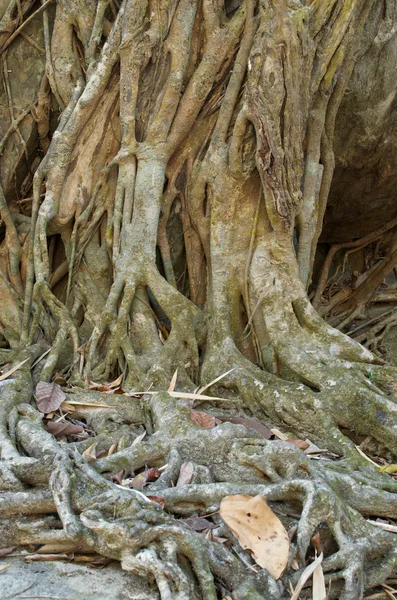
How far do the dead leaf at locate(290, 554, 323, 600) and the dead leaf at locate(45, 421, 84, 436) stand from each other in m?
1.22

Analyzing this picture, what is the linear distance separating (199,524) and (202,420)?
2.17ft

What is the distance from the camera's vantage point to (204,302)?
3.77 meters

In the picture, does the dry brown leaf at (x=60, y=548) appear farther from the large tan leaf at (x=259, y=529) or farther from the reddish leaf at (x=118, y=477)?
the large tan leaf at (x=259, y=529)

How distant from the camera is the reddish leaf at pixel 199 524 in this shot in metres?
2.00

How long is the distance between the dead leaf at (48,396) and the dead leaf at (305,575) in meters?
1.42

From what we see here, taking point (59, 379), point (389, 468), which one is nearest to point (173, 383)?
point (59, 379)

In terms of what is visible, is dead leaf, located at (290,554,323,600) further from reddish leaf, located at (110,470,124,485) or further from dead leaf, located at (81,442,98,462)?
dead leaf, located at (81,442,98,462)

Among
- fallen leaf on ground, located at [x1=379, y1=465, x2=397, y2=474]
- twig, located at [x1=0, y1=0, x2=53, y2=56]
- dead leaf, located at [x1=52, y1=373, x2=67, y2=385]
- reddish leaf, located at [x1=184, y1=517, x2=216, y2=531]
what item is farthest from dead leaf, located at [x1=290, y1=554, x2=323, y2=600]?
twig, located at [x1=0, y1=0, x2=53, y2=56]

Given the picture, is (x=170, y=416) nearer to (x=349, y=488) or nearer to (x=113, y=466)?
(x=113, y=466)

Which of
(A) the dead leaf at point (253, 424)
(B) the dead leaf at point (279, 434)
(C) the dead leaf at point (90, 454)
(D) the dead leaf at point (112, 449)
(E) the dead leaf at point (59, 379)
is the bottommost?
(D) the dead leaf at point (112, 449)

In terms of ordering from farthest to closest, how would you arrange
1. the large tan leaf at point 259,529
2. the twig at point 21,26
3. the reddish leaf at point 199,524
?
the twig at point 21,26, the reddish leaf at point 199,524, the large tan leaf at point 259,529

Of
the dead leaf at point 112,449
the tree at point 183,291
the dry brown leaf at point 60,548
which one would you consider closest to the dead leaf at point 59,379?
the tree at point 183,291

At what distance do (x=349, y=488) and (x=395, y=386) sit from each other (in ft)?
2.71

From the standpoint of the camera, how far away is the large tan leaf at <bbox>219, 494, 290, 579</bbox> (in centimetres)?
187
